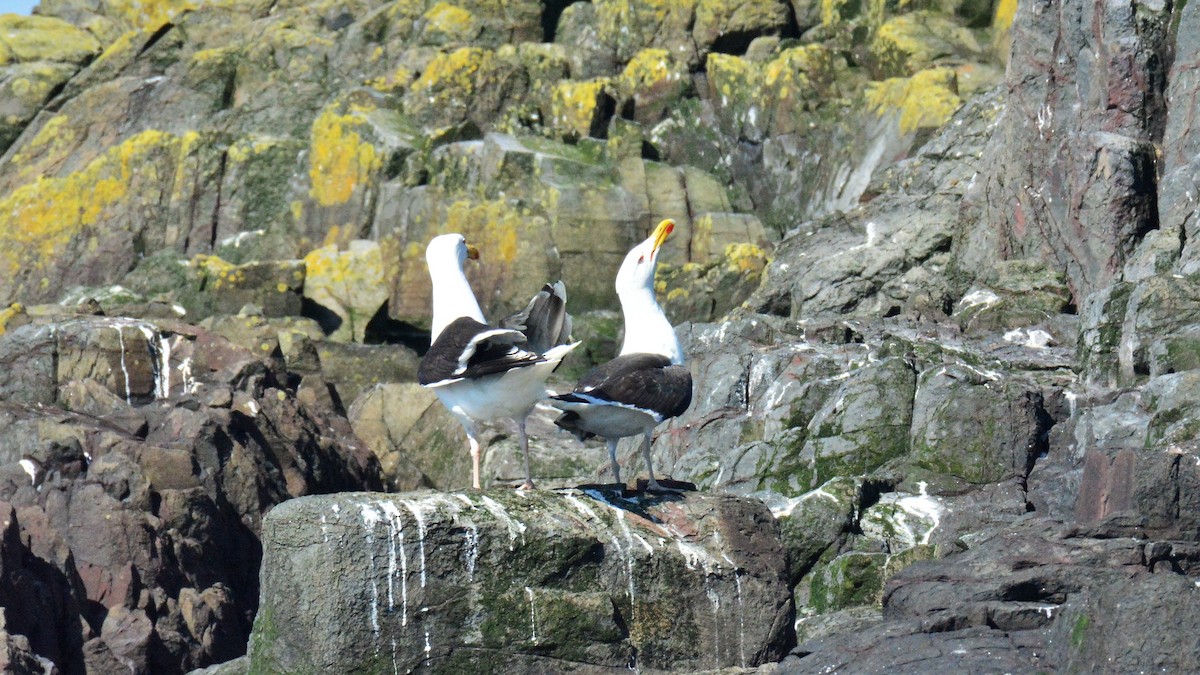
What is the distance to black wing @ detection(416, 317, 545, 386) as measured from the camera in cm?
1285

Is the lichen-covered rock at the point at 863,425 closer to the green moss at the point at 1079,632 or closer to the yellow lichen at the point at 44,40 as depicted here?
the green moss at the point at 1079,632

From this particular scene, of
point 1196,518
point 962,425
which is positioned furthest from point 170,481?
point 1196,518

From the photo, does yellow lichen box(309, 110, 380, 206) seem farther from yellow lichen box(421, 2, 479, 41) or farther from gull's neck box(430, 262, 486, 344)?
gull's neck box(430, 262, 486, 344)

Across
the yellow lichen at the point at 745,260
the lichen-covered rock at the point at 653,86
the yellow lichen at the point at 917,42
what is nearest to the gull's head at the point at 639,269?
the yellow lichen at the point at 745,260

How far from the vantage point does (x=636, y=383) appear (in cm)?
1352

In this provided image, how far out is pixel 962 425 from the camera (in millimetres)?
18703

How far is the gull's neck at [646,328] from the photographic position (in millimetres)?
14391

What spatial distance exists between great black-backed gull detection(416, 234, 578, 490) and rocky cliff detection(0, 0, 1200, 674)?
978 mm

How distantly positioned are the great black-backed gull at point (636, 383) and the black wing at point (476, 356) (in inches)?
26.6

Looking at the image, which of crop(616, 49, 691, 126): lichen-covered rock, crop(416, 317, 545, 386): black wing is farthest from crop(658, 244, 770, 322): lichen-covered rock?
crop(416, 317, 545, 386): black wing

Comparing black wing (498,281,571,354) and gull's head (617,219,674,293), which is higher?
gull's head (617,219,674,293)

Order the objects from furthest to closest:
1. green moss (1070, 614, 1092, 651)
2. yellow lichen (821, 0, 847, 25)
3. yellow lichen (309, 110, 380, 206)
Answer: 1. yellow lichen (821, 0, 847, 25)
2. yellow lichen (309, 110, 380, 206)
3. green moss (1070, 614, 1092, 651)

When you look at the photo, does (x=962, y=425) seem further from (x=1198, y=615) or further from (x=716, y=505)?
(x=1198, y=615)

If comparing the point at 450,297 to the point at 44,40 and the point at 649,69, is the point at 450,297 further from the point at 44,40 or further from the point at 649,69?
the point at 44,40
